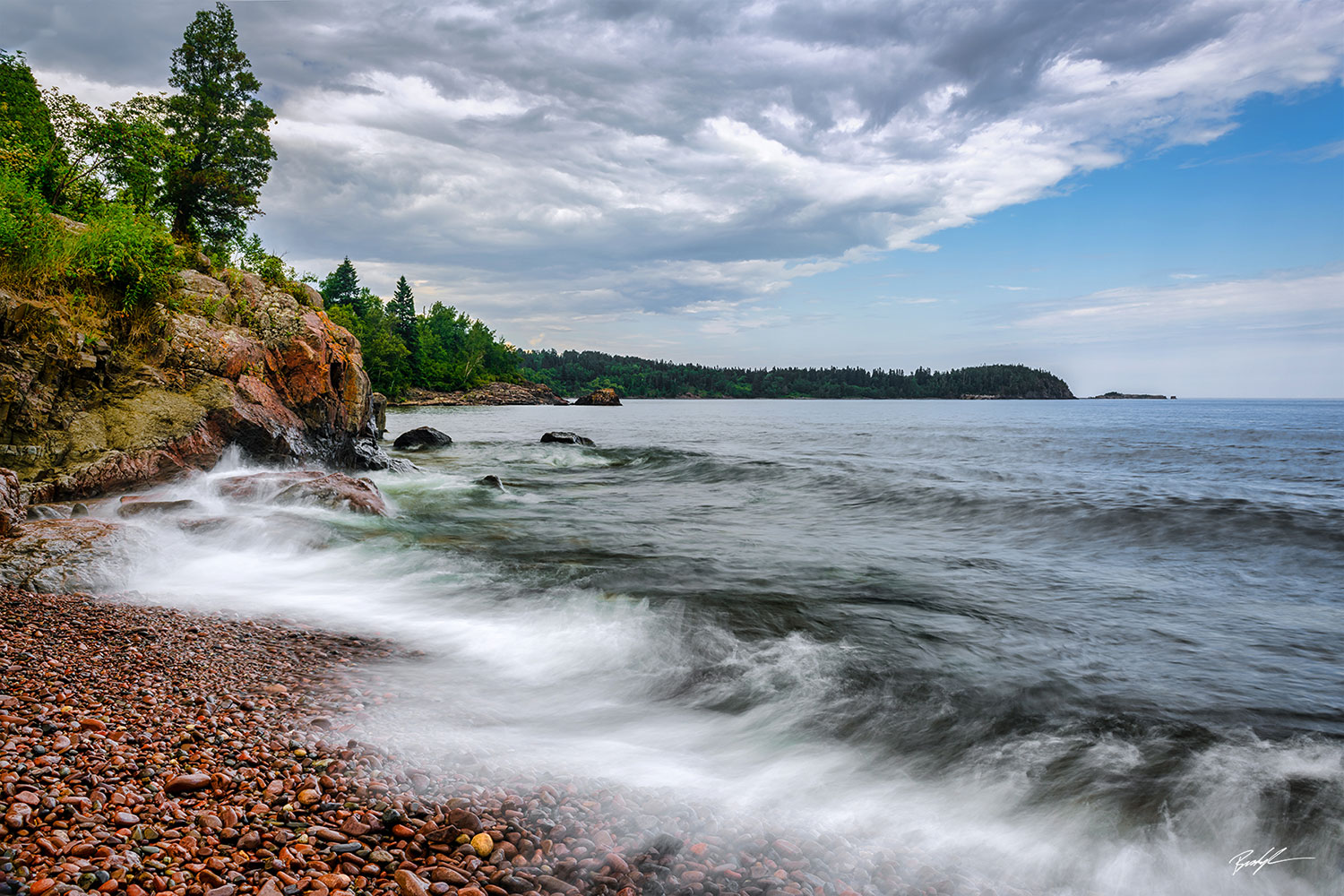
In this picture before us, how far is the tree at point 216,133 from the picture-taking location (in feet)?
94.3

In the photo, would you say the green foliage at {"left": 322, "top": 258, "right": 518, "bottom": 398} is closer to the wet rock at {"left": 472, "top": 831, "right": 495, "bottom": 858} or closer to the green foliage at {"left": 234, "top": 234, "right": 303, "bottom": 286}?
the green foliage at {"left": 234, "top": 234, "right": 303, "bottom": 286}

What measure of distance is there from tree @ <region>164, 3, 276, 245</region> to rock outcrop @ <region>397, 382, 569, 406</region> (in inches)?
2519

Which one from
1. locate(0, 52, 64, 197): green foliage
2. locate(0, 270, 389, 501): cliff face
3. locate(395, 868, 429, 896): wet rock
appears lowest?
locate(395, 868, 429, 896): wet rock

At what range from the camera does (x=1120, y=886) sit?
341cm

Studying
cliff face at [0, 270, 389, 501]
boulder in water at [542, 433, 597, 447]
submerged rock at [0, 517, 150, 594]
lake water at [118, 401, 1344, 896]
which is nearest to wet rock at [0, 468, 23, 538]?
submerged rock at [0, 517, 150, 594]

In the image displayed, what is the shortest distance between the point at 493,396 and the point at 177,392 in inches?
4173

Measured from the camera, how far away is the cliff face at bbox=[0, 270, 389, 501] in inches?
385

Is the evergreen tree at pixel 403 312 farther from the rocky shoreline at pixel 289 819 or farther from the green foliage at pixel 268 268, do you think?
the rocky shoreline at pixel 289 819

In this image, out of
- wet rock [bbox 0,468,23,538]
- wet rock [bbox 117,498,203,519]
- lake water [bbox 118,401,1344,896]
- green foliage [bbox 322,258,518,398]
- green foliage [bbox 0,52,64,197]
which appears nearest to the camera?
lake water [bbox 118,401,1344,896]

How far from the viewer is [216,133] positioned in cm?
2931

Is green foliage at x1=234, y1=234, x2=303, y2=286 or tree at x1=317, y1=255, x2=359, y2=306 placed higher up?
tree at x1=317, y1=255, x2=359, y2=306

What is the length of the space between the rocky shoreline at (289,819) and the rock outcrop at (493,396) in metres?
94.8

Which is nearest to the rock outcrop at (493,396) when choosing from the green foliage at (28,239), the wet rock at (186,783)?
the green foliage at (28,239)
